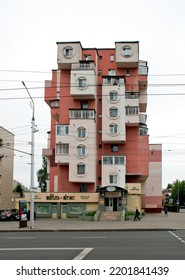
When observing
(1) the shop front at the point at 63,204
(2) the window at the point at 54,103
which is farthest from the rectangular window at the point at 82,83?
(1) the shop front at the point at 63,204

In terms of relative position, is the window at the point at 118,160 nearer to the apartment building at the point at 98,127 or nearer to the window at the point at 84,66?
the apartment building at the point at 98,127

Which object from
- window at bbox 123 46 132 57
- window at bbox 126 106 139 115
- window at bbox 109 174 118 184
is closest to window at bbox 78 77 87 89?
window at bbox 126 106 139 115

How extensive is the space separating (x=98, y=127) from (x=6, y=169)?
2816 centimetres

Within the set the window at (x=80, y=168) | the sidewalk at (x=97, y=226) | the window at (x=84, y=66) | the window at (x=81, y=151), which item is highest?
the window at (x=84, y=66)

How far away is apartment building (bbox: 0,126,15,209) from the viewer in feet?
276

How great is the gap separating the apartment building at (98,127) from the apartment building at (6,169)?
57.1 feet

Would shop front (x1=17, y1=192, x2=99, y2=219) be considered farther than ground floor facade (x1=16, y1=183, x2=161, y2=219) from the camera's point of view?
Yes

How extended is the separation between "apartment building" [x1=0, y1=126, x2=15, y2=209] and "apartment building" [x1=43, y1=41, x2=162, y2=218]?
685 inches

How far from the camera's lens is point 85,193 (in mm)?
60781

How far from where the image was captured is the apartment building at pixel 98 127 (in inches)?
2434

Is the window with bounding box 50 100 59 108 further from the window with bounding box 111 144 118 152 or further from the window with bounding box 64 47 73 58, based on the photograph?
the window with bounding box 111 144 118 152

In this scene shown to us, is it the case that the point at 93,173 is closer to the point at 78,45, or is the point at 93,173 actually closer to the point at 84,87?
the point at 84,87

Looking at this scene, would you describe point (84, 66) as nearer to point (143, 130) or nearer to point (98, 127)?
point (98, 127)
